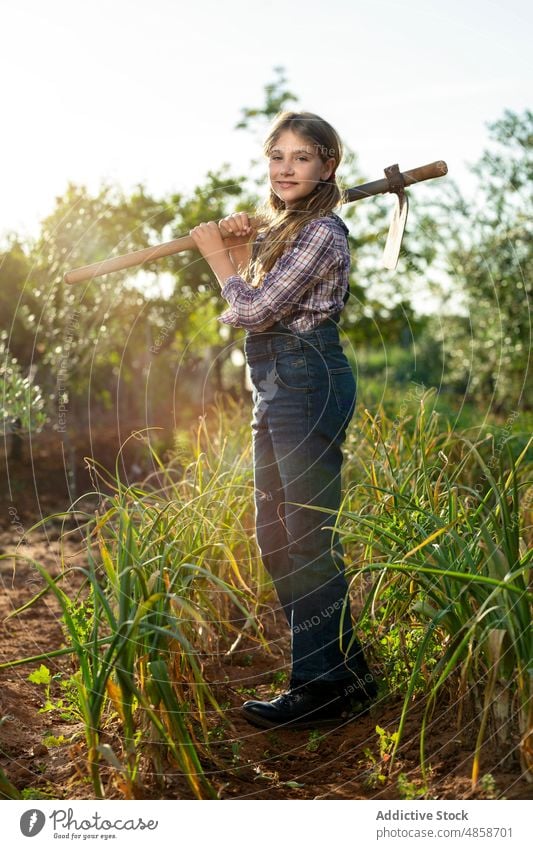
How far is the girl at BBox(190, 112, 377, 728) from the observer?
2.32 metres

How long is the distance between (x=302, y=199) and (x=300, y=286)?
29 centimetres

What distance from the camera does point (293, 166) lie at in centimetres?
240

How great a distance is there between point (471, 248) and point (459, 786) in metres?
6.29

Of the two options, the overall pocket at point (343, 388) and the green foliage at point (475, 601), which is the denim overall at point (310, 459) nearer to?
the overall pocket at point (343, 388)

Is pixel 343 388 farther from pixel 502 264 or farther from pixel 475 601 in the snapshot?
pixel 502 264

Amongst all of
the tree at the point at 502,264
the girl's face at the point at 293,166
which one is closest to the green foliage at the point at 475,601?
the girl's face at the point at 293,166

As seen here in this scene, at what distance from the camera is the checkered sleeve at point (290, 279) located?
2.31 meters

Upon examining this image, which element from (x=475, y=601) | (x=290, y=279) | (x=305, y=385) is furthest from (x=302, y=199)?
(x=475, y=601)

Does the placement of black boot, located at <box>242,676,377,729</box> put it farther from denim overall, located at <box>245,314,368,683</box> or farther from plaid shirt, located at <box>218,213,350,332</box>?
plaid shirt, located at <box>218,213,350,332</box>

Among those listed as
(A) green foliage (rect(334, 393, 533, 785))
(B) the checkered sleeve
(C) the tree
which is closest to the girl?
(B) the checkered sleeve

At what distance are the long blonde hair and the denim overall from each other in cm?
22

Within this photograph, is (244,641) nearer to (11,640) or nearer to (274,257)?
(11,640)

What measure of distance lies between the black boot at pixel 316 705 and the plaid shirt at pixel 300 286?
972 millimetres
